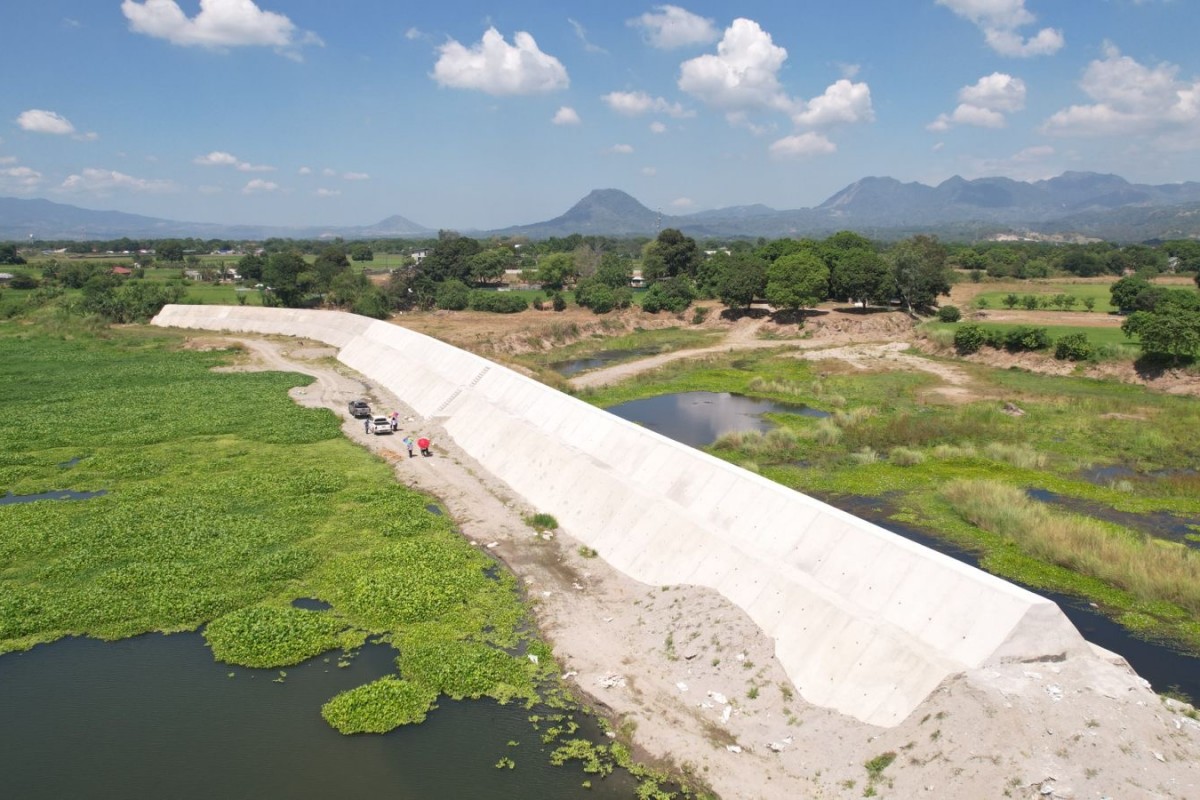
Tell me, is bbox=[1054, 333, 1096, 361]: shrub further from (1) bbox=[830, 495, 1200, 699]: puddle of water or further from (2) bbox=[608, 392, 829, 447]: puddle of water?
(1) bbox=[830, 495, 1200, 699]: puddle of water

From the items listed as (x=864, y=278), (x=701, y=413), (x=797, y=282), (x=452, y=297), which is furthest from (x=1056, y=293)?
(x=452, y=297)

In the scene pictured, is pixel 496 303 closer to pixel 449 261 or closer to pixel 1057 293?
pixel 449 261

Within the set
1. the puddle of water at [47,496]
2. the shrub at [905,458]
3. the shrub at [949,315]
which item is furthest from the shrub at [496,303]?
the shrub at [905,458]

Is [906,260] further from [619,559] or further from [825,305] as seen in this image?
[619,559]

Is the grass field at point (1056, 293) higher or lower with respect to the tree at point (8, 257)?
lower

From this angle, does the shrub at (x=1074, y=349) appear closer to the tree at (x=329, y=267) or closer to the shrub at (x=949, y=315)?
the shrub at (x=949, y=315)

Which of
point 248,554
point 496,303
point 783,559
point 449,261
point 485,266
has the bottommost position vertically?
point 248,554
